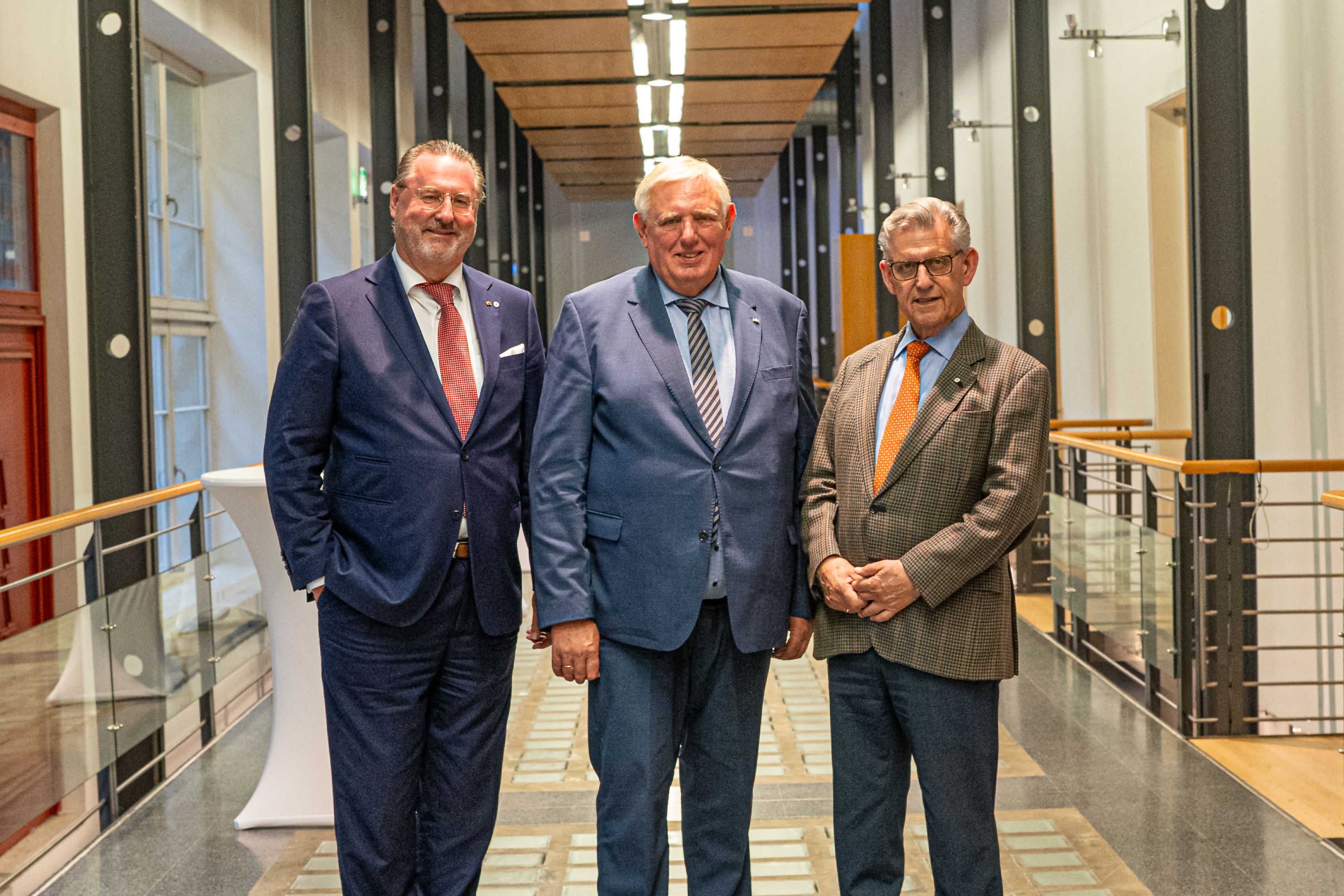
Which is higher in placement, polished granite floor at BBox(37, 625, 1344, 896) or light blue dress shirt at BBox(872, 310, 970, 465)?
light blue dress shirt at BBox(872, 310, 970, 465)

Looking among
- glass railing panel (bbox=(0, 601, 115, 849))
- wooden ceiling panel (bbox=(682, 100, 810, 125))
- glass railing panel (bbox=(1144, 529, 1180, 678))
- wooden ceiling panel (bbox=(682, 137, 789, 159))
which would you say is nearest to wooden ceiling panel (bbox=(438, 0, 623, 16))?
wooden ceiling panel (bbox=(682, 100, 810, 125))

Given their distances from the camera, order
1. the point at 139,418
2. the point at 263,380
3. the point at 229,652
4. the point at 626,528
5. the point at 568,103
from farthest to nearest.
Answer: the point at 568,103 < the point at 263,380 < the point at 229,652 < the point at 139,418 < the point at 626,528

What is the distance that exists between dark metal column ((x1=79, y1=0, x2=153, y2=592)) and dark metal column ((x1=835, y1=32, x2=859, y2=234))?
35.7 ft

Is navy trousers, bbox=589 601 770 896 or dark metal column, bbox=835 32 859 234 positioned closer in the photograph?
navy trousers, bbox=589 601 770 896

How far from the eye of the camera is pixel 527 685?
5855mm

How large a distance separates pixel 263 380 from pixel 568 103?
494 cm

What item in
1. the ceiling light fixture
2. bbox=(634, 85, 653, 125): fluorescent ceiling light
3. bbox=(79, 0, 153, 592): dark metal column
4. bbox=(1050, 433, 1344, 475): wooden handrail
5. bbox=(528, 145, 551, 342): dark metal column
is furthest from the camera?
bbox=(528, 145, 551, 342): dark metal column

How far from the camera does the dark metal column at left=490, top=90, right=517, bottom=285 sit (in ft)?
52.3

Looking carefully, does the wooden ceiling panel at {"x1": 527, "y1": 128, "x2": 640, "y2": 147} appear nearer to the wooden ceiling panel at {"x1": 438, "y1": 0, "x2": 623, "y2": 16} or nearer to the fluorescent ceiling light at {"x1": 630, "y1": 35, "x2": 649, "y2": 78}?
the fluorescent ceiling light at {"x1": 630, "y1": 35, "x2": 649, "y2": 78}

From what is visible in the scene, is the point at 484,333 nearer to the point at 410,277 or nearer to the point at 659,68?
the point at 410,277

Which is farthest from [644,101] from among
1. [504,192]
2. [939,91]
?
[939,91]

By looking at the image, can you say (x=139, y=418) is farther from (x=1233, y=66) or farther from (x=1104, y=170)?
(x=1104, y=170)

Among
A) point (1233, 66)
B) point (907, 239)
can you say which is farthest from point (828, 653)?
point (1233, 66)

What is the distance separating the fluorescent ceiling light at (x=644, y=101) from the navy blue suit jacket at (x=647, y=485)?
10.6 meters
